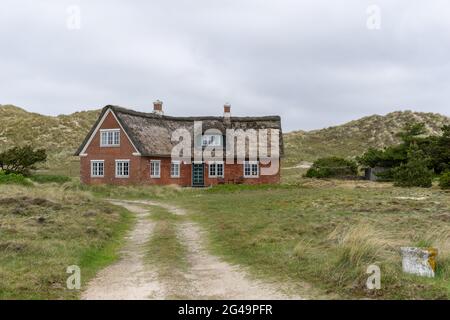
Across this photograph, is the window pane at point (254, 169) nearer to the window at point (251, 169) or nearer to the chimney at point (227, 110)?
the window at point (251, 169)

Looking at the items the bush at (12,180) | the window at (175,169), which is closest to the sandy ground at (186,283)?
the bush at (12,180)

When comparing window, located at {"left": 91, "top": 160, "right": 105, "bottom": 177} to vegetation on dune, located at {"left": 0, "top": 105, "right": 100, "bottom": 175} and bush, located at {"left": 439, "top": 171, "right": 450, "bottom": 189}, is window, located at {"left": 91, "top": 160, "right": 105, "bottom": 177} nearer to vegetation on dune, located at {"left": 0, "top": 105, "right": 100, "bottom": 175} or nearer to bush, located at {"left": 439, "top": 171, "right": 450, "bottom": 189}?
vegetation on dune, located at {"left": 0, "top": 105, "right": 100, "bottom": 175}

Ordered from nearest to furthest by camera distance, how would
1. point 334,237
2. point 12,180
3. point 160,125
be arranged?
1. point 334,237
2. point 12,180
3. point 160,125

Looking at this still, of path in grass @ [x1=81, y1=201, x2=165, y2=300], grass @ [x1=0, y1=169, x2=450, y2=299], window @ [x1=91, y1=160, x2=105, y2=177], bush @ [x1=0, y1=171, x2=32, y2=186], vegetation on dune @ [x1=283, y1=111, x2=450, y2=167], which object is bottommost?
path in grass @ [x1=81, y1=201, x2=165, y2=300]

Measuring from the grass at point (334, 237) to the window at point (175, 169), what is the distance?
617 inches

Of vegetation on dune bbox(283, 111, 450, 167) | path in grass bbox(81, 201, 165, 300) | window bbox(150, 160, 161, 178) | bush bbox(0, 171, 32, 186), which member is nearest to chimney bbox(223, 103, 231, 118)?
window bbox(150, 160, 161, 178)

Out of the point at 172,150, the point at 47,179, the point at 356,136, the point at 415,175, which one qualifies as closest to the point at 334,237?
the point at 415,175

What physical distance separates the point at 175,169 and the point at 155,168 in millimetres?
2066

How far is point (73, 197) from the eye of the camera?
24625 millimetres

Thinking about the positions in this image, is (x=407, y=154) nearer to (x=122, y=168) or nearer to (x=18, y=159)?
(x=122, y=168)

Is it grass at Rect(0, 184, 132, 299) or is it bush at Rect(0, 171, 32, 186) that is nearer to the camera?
grass at Rect(0, 184, 132, 299)

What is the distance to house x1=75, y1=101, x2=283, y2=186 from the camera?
39.4 m

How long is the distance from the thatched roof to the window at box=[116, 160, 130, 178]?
209cm

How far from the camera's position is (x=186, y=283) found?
9383 millimetres
